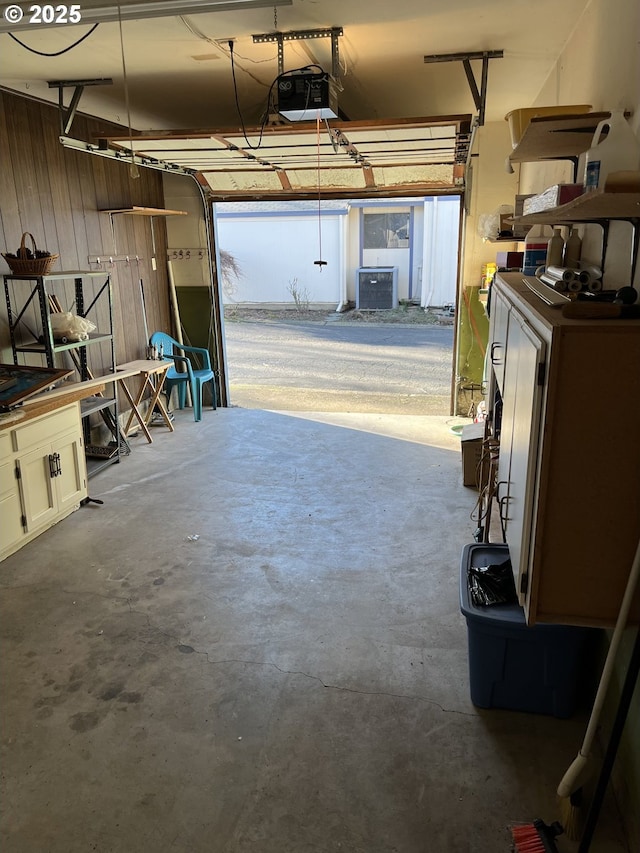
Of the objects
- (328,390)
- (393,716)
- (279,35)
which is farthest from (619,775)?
(328,390)

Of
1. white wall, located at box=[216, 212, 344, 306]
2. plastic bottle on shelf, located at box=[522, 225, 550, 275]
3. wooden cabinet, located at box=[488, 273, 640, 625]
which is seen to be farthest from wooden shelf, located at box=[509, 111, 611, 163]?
white wall, located at box=[216, 212, 344, 306]

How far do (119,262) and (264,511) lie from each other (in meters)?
3.15

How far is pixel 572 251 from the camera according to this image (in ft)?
8.82

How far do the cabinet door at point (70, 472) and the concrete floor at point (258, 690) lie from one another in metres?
0.16

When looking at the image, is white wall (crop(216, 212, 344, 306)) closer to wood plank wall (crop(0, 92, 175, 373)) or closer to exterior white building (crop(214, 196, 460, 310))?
exterior white building (crop(214, 196, 460, 310))

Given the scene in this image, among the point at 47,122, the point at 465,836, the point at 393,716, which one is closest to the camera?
the point at 465,836

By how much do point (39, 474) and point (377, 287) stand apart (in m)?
10.9

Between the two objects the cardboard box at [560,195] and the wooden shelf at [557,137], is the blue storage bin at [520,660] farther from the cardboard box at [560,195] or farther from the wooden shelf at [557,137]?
the wooden shelf at [557,137]

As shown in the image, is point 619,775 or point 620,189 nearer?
point 620,189

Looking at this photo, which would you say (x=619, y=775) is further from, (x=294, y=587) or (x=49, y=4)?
(x=49, y=4)

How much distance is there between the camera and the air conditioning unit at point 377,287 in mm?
13703

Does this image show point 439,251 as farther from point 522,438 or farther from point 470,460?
point 522,438

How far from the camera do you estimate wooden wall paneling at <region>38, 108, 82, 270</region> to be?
4680 mm

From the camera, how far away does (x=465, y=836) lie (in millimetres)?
1888
